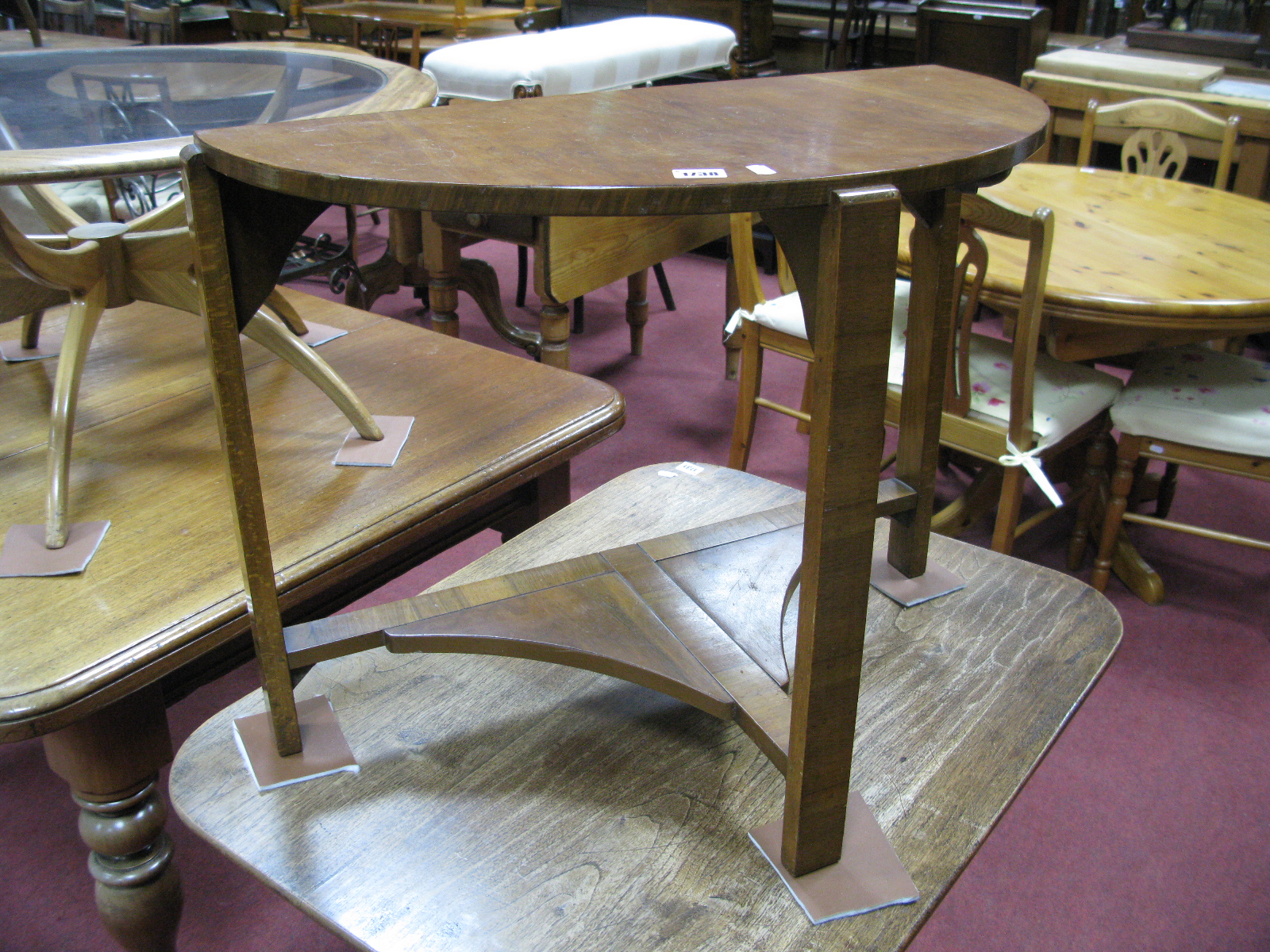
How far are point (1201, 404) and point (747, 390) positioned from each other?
1.03 metres

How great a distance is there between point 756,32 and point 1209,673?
139 inches

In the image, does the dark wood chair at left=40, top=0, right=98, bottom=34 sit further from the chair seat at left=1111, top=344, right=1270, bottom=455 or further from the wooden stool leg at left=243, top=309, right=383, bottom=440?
the chair seat at left=1111, top=344, right=1270, bottom=455

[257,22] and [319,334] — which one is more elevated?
[257,22]

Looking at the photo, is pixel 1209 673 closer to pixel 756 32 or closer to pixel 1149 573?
pixel 1149 573

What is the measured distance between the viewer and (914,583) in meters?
1.08

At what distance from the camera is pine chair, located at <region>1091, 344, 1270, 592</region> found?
6.55 feet

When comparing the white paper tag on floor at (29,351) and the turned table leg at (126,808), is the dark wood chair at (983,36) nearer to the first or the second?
the white paper tag on floor at (29,351)

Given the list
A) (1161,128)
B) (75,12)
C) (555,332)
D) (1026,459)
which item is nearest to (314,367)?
(555,332)

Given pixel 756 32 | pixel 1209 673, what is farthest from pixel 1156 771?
pixel 756 32

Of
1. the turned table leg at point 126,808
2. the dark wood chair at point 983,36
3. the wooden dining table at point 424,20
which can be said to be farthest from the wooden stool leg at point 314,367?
the dark wood chair at point 983,36

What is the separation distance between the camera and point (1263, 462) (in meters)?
1.97

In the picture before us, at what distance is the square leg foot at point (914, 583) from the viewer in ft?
3.47

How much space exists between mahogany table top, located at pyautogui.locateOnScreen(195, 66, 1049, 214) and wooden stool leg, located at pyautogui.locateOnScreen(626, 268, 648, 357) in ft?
8.29

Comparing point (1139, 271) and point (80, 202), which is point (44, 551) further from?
point (1139, 271)
